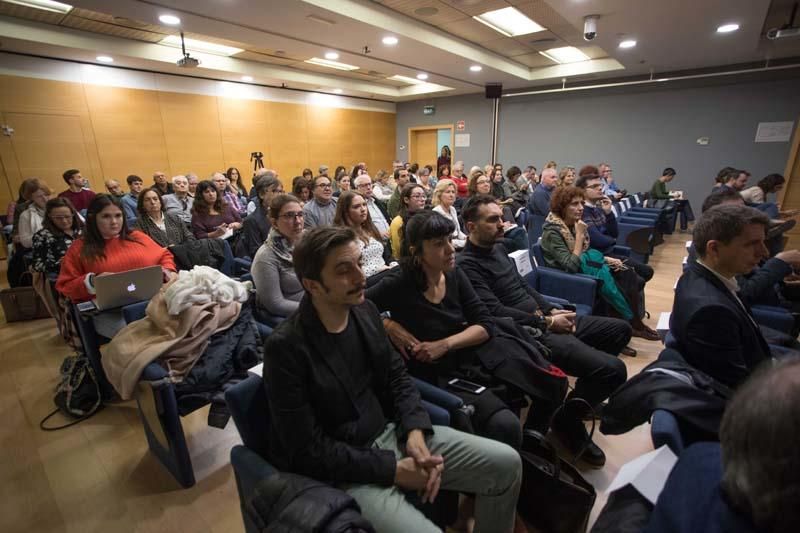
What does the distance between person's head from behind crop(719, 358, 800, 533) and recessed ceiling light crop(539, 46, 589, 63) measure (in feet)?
23.6

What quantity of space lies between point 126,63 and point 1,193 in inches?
111

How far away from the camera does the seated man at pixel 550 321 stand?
1886mm

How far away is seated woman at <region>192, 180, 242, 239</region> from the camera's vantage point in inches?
154

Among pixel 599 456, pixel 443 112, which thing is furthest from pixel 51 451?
pixel 443 112

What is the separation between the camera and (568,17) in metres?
4.38

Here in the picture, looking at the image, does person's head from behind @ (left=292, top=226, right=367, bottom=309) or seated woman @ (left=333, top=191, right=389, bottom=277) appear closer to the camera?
person's head from behind @ (left=292, top=226, right=367, bottom=309)

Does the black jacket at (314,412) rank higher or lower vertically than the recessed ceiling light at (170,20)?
lower

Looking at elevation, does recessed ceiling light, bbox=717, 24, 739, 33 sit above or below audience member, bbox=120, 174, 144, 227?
above

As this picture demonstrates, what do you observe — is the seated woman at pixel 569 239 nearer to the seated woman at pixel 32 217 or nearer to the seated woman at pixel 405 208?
the seated woman at pixel 405 208

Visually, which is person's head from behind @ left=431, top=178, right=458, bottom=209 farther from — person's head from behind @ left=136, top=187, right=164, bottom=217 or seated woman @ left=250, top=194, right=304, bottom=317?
person's head from behind @ left=136, top=187, right=164, bottom=217

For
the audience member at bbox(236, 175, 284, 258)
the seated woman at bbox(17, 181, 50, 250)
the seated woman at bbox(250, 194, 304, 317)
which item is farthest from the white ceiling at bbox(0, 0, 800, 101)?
the seated woman at bbox(250, 194, 304, 317)

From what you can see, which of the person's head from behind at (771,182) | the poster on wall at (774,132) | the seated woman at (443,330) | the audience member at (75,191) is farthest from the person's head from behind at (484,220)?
the poster on wall at (774,132)

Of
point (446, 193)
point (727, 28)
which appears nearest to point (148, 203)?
point (446, 193)

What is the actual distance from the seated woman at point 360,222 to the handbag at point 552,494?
5.68ft
